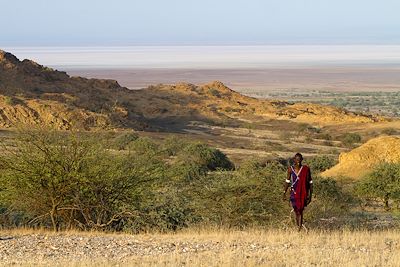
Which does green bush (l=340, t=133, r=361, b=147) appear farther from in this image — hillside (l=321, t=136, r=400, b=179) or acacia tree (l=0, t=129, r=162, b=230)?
acacia tree (l=0, t=129, r=162, b=230)

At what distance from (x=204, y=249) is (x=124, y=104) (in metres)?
65.2

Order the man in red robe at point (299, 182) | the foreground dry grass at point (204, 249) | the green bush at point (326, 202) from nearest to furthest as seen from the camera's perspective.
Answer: the foreground dry grass at point (204, 249), the man in red robe at point (299, 182), the green bush at point (326, 202)

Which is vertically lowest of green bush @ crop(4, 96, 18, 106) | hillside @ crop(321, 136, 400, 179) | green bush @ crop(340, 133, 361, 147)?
green bush @ crop(340, 133, 361, 147)

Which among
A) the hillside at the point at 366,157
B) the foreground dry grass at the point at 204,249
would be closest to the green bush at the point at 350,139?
the hillside at the point at 366,157

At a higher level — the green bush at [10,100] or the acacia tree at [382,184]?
the green bush at [10,100]

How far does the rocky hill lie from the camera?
60031 mm

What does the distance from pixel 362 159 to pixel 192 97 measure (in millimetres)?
51779

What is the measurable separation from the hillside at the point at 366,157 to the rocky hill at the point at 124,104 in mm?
24346

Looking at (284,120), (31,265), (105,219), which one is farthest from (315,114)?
(31,265)

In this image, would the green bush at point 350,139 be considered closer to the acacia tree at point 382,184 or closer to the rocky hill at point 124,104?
the rocky hill at point 124,104

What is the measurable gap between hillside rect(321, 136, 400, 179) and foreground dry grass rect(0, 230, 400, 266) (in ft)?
73.7

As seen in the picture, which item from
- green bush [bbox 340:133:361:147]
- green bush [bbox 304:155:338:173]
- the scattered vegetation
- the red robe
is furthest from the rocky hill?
the red robe

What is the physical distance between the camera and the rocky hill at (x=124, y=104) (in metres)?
60.0

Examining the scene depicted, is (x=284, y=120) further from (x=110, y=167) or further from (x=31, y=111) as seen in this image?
(x=110, y=167)
